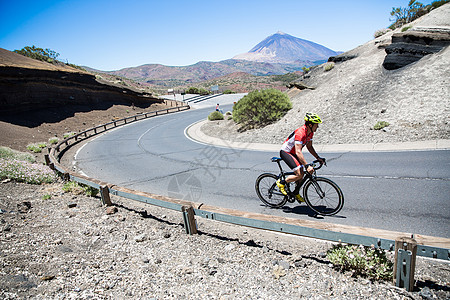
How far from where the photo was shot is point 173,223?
595 centimetres

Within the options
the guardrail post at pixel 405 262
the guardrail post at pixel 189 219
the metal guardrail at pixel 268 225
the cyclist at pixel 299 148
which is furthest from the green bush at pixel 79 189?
the guardrail post at pixel 405 262

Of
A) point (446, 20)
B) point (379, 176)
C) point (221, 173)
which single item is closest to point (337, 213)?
point (379, 176)

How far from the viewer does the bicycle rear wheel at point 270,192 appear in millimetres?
6541

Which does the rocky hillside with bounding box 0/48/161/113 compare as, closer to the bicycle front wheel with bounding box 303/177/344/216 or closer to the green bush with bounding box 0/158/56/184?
the green bush with bounding box 0/158/56/184

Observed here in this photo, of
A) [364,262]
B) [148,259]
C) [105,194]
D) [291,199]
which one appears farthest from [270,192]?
[105,194]

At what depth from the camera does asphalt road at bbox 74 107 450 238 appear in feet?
18.2

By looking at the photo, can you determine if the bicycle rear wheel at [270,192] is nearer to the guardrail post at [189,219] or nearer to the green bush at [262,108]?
the guardrail post at [189,219]

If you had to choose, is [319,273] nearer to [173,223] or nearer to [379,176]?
[173,223]

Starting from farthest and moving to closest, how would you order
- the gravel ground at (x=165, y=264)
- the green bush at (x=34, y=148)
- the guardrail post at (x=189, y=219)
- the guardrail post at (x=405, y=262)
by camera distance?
the green bush at (x=34, y=148) < the guardrail post at (x=189, y=219) < the gravel ground at (x=165, y=264) < the guardrail post at (x=405, y=262)

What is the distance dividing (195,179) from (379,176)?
6.18 m

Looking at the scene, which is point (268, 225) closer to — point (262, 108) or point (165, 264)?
point (165, 264)

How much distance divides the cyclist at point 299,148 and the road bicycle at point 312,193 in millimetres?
124

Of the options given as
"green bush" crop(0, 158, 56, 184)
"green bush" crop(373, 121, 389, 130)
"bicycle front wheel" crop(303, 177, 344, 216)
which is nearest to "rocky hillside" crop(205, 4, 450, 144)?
"green bush" crop(373, 121, 389, 130)

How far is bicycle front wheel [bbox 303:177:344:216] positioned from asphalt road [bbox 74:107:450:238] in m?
0.21
